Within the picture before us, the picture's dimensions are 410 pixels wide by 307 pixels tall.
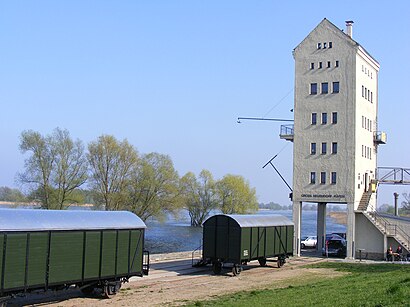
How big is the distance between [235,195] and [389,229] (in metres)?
55.7

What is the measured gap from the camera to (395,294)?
1652cm

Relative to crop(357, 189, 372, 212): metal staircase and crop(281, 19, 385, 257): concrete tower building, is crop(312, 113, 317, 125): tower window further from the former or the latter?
crop(357, 189, 372, 212): metal staircase

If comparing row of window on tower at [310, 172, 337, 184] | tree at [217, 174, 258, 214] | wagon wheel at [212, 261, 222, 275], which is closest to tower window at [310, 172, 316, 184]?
row of window on tower at [310, 172, 337, 184]

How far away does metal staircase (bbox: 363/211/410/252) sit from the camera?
147ft

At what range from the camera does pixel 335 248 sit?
46.3 meters

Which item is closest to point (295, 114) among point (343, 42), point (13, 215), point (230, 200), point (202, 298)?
point (343, 42)

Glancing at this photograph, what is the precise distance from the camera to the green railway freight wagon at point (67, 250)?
63.7ft

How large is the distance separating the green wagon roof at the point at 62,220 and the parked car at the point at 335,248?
24410mm

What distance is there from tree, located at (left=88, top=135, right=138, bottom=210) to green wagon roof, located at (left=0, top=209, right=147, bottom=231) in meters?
40.7

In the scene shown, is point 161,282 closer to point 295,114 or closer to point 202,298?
point 202,298

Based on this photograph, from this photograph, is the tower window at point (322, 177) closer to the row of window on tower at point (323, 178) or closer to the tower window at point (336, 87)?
the row of window on tower at point (323, 178)

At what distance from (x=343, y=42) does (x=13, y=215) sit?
107ft

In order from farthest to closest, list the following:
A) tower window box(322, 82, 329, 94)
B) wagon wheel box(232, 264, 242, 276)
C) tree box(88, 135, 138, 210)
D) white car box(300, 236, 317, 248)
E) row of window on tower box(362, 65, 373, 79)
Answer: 1. tree box(88, 135, 138, 210)
2. white car box(300, 236, 317, 248)
3. row of window on tower box(362, 65, 373, 79)
4. tower window box(322, 82, 329, 94)
5. wagon wheel box(232, 264, 242, 276)

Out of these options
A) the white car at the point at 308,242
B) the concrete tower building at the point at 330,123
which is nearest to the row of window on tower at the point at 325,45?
the concrete tower building at the point at 330,123
